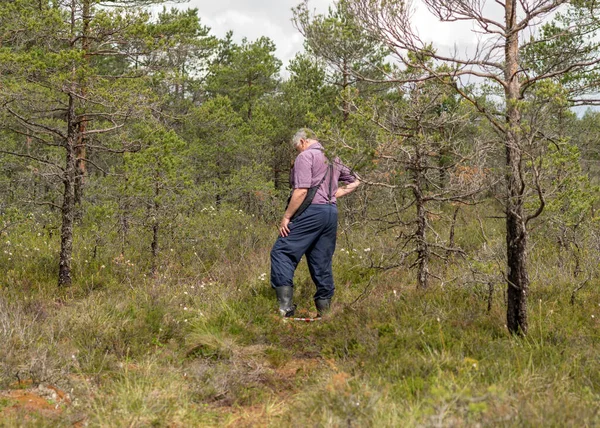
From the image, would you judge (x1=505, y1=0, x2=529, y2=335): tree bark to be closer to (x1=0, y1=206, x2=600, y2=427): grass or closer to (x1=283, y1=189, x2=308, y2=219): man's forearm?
(x1=0, y1=206, x2=600, y2=427): grass

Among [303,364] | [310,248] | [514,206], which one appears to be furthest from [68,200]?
[514,206]

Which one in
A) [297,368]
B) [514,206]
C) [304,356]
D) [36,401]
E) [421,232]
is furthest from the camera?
[421,232]

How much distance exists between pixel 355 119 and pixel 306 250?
1555 mm

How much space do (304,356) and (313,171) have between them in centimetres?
205

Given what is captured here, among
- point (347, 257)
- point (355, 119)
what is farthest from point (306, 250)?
point (347, 257)

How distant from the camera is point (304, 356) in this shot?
4.27m

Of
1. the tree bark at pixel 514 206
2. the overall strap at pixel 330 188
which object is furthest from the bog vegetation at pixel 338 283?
the overall strap at pixel 330 188

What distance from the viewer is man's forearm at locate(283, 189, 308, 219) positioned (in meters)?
5.24

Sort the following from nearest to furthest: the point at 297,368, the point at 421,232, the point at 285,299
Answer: the point at 297,368 < the point at 285,299 < the point at 421,232

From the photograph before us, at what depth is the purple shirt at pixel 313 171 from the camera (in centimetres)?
525

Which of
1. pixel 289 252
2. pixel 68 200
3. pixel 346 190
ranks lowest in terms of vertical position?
pixel 289 252

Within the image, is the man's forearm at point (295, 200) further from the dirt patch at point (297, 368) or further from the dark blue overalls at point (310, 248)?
the dirt patch at point (297, 368)

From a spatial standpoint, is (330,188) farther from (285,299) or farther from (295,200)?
(285,299)

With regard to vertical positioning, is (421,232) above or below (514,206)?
below
